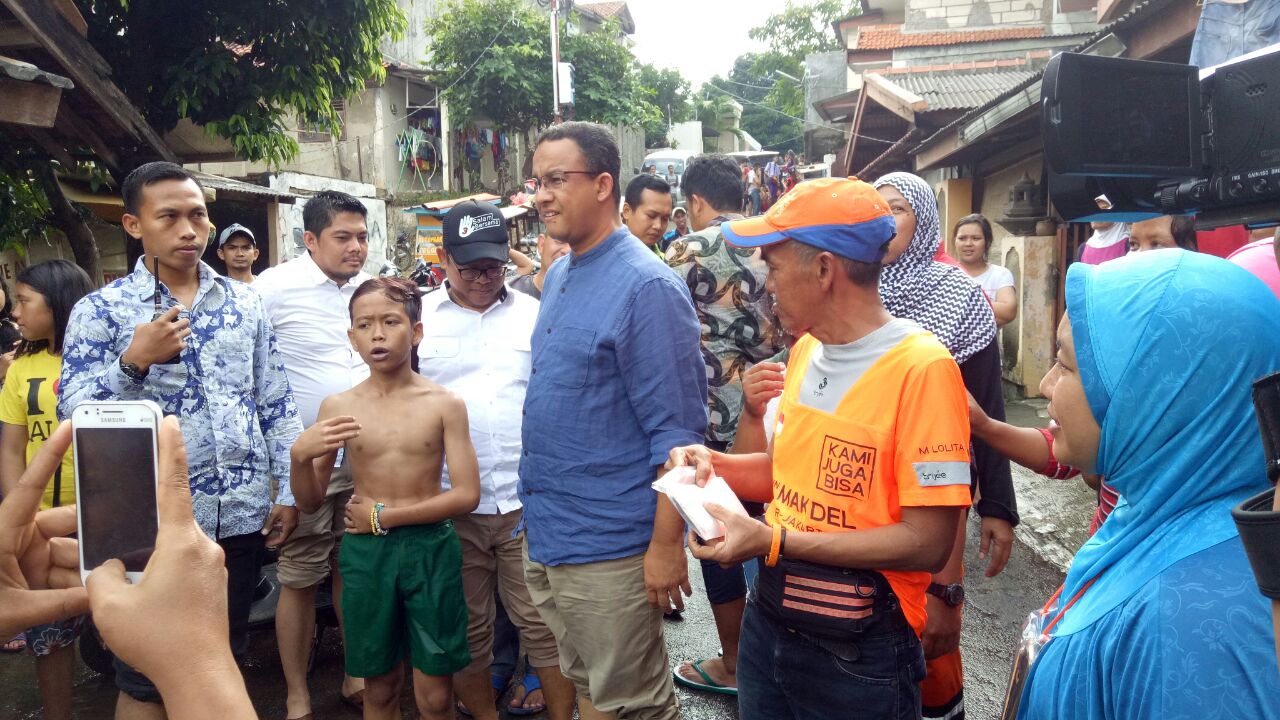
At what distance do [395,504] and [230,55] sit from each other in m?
6.63

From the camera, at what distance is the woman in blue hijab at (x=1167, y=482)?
4.00 feet

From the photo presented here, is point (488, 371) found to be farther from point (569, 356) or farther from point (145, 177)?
point (145, 177)

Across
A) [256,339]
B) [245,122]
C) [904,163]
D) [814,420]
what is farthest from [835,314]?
[904,163]

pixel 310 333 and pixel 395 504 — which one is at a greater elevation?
pixel 310 333

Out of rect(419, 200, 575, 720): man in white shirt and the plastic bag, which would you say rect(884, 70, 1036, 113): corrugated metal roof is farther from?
the plastic bag

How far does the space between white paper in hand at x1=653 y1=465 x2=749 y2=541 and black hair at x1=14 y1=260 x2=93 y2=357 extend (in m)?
3.06

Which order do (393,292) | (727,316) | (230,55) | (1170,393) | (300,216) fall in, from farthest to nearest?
(300,216)
(230,55)
(727,316)
(393,292)
(1170,393)

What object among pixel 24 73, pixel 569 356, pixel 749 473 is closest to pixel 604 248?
pixel 569 356

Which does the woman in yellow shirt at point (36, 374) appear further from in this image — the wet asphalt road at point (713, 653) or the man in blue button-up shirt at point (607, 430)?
the man in blue button-up shirt at point (607, 430)

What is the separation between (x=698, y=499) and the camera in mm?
1882

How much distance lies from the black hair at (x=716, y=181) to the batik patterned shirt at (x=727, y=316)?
1.57 ft

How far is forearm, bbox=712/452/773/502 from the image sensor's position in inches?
93.0

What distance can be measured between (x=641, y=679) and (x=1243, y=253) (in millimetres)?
2098

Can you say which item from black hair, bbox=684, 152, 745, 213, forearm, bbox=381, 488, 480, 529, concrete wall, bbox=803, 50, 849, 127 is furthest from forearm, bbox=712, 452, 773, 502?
concrete wall, bbox=803, 50, 849, 127
